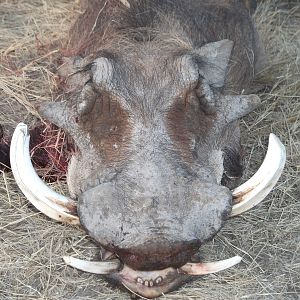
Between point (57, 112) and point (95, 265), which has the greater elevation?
point (57, 112)

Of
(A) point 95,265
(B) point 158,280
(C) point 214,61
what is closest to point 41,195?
(A) point 95,265

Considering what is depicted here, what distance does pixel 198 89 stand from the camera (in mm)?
3059

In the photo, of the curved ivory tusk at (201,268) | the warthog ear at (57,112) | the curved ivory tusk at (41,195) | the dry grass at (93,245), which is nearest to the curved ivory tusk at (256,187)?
the curved ivory tusk at (201,268)

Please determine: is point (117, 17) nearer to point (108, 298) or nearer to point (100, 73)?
point (100, 73)

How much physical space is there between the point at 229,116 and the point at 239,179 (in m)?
0.42

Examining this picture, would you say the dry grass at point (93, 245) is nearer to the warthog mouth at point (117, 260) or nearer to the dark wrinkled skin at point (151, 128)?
the warthog mouth at point (117, 260)

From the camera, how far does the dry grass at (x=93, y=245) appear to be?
3.10 metres

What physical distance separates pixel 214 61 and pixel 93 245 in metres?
0.95

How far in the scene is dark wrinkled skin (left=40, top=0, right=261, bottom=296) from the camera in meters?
2.65

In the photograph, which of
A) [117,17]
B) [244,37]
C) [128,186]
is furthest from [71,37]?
[128,186]

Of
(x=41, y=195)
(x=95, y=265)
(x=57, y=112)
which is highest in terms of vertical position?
(x=57, y=112)

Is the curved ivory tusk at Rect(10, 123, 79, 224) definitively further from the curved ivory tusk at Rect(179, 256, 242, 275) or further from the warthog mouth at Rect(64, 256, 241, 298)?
the curved ivory tusk at Rect(179, 256, 242, 275)

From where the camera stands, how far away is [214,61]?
3326mm

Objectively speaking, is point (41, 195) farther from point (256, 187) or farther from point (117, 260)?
point (256, 187)
